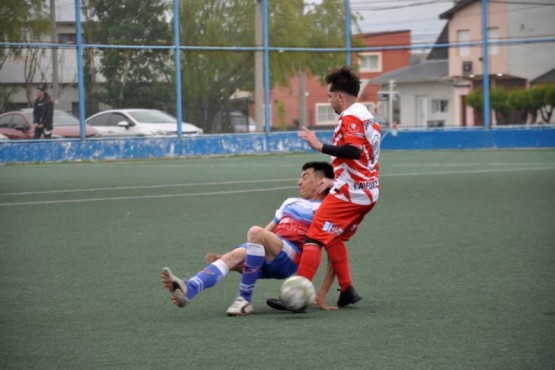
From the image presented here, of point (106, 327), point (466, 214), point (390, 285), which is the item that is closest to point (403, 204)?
point (466, 214)

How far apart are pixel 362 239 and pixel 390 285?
2.73 meters

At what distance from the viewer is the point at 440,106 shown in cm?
4991

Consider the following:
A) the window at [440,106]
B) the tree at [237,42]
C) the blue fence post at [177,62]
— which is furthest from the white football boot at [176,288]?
the window at [440,106]

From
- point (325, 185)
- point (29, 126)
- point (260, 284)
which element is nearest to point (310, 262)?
point (325, 185)

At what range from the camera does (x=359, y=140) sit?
6555mm

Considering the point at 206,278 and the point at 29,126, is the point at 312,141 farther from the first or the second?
the point at 29,126

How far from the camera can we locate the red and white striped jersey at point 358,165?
661 cm

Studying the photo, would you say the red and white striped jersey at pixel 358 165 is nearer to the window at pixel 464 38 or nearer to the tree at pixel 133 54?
the tree at pixel 133 54

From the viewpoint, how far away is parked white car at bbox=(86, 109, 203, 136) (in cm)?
2511

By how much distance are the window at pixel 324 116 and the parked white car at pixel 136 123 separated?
5.40m

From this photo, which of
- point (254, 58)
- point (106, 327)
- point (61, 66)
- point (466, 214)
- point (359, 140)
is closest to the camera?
point (106, 327)

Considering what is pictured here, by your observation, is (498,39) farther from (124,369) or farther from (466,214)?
(124,369)

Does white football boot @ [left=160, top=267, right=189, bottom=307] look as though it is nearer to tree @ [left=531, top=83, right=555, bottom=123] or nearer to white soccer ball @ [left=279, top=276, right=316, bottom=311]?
white soccer ball @ [left=279, top=276, right=316, bottom=311]

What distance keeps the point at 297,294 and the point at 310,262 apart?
31 cm
